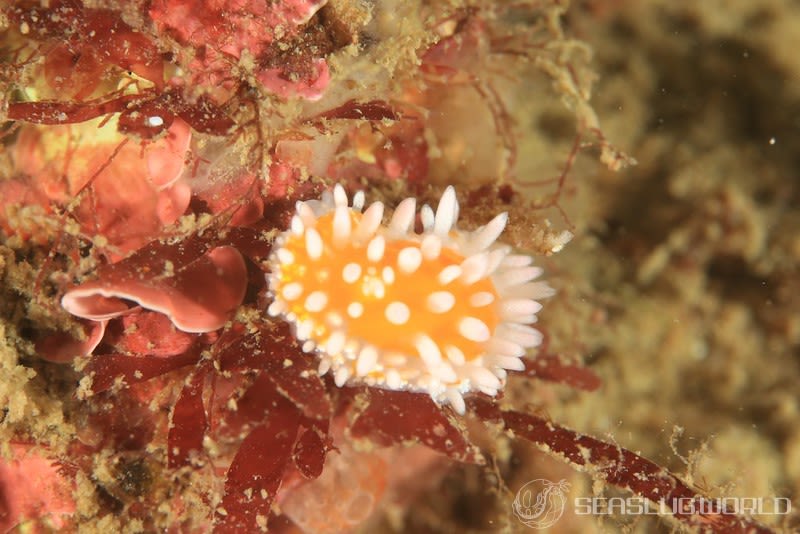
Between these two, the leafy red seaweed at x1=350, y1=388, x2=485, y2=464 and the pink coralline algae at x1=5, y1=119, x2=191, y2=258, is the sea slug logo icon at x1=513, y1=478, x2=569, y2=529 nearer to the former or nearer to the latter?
the leafy red seaweed at x1=350, y1=388, x2=485, y2=464

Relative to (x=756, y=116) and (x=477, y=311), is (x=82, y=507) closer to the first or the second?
(x=477, y=311)

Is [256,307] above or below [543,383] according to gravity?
above

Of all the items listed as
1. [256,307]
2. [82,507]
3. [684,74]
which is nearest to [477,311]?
[256,307]

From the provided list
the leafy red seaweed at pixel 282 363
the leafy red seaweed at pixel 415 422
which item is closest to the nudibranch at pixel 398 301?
the leafy red seaweed at pixel 282 363

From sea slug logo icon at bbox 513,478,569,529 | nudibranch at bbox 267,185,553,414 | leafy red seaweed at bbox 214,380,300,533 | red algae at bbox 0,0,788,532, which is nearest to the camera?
nudibranch at bbox 267,185,553,414

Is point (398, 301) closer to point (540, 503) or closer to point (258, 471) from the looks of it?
point (258, 471)

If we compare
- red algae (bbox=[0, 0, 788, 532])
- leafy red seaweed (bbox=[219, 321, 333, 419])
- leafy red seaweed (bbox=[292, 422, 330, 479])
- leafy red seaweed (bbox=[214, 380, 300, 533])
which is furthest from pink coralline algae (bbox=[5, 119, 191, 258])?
leafy red seaweed (bbox=[292, 422, 330, 479])
